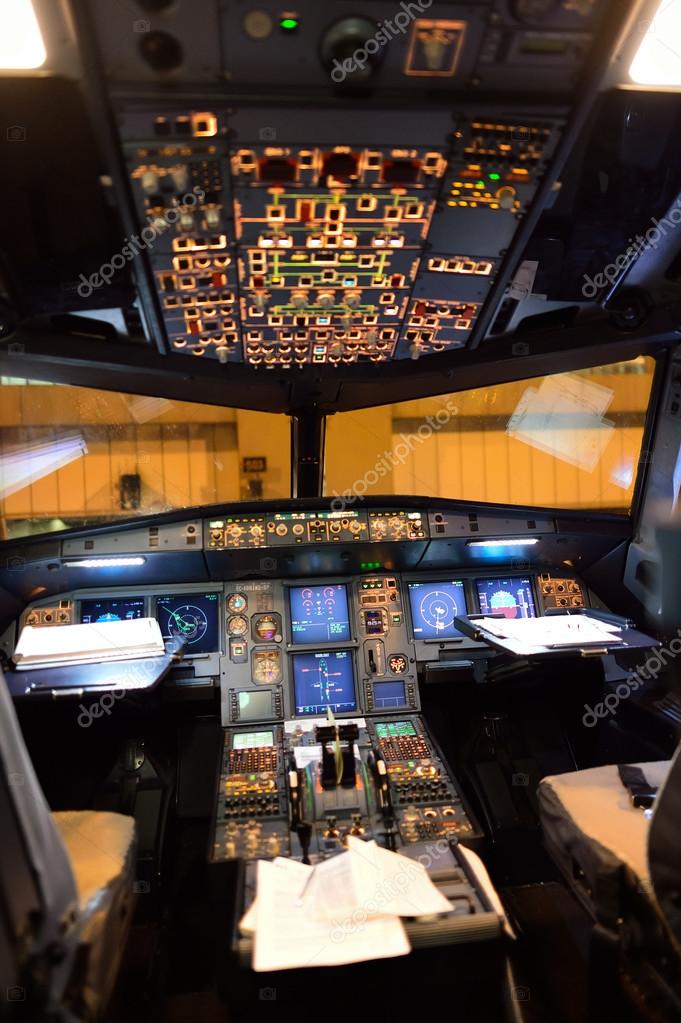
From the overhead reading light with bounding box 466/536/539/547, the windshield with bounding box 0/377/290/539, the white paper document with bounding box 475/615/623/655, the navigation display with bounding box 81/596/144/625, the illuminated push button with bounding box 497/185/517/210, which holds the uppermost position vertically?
the illuminated push button with bounding box 497/185/517/210

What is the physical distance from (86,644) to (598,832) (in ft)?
5.29

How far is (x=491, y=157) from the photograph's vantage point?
176 centimetres

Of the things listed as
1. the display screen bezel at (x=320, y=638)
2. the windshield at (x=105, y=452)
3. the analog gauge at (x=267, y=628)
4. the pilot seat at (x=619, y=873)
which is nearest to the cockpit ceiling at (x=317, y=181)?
the windshield at (x=105, y=452)

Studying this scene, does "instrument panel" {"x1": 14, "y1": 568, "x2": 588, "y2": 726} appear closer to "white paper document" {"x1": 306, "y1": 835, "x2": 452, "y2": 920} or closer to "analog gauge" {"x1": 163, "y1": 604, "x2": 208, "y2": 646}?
"analog gauge" {"x1": 163, "y1": 604, "x2": 208, "y2": 646}

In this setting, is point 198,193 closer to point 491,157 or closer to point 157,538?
point 491,157

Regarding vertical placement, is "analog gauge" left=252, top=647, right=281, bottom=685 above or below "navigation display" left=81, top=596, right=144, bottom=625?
below

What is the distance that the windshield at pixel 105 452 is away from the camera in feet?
10.3

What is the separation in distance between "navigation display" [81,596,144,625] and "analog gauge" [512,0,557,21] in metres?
2.42

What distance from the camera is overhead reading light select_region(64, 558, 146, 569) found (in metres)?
2.77

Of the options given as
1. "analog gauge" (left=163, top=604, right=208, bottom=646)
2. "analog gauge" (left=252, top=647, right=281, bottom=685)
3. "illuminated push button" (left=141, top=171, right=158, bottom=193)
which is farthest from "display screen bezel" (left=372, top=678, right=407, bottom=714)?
"illuminated push button" (left=141, top=171, right=158, bottom=193)

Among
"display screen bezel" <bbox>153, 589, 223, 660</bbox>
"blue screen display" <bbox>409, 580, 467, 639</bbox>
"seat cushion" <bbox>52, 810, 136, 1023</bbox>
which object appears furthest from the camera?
"blue screen display" <bbox>409, 580, 467, 639</bbox>

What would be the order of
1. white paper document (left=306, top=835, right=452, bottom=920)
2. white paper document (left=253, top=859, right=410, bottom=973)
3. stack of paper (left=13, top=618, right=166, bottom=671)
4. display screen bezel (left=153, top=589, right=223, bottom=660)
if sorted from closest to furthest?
white paper document (left=253, top=859, right=410, bottom=973) → white paper document (left=306, top=835, right=452, bottom=920) → stack of paper (left=13, top=618, right=166, bottom=671) → display screen bezel (left=153, top=589, right=223, bottom=660)

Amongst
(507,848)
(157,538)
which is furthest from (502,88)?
(507,848)

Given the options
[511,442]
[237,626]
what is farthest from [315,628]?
[511,442]
